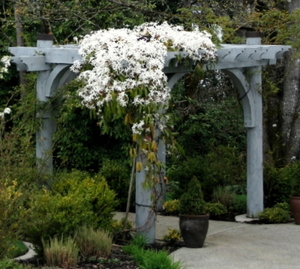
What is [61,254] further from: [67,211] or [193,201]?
[193,201]

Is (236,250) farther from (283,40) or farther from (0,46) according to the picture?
(0,46)

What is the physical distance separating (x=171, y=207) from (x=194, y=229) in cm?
260

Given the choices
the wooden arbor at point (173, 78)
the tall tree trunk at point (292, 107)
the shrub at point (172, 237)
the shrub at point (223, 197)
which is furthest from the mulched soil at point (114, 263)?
the tall tree trunk at point (292, 107)

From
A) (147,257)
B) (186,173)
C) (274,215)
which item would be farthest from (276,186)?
(147,257)

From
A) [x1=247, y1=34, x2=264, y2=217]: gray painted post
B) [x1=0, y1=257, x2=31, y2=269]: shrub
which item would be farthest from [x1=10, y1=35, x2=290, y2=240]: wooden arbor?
[x1=0, y1=257, x2=31, y2=269]: shrub

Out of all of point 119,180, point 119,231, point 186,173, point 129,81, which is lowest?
point 119,231

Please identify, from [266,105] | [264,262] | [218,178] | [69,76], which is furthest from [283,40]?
[264,262]

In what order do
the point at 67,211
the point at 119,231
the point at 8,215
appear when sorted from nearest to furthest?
the point at 8,215
the point at 67,211
the point at 119,231

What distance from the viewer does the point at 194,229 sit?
848cm

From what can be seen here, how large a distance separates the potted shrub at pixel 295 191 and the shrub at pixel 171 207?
177cm

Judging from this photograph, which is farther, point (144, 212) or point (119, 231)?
point (144, 212)

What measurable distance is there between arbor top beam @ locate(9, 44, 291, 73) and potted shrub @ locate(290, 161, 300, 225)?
75.1 inches

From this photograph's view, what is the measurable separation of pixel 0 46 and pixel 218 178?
6.08 metres

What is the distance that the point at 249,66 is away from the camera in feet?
33.3
